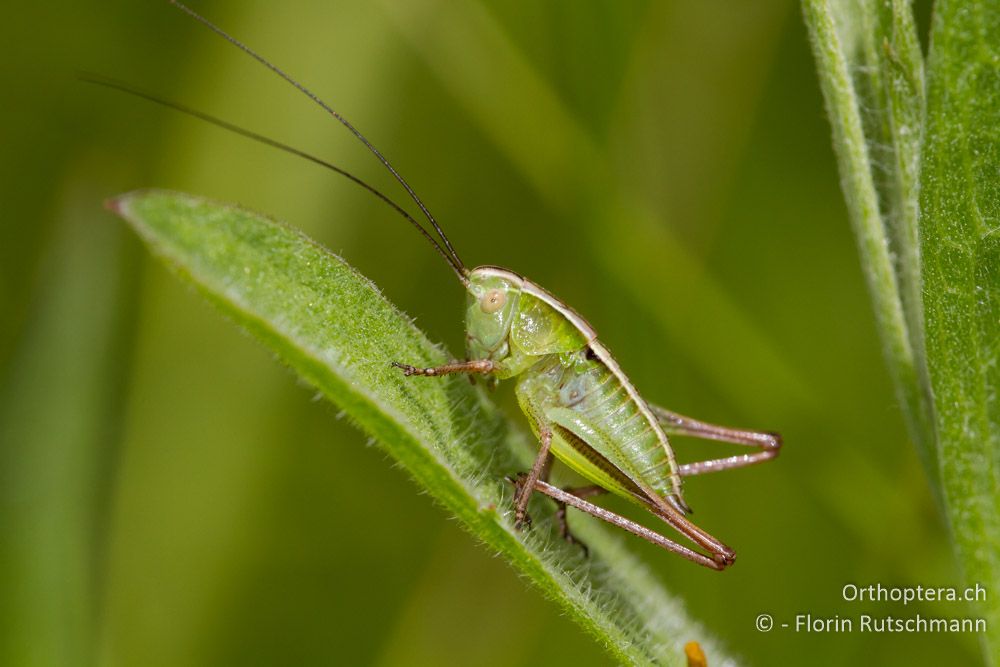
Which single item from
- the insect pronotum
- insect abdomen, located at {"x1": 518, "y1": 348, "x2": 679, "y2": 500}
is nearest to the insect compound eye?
the insect pronotum

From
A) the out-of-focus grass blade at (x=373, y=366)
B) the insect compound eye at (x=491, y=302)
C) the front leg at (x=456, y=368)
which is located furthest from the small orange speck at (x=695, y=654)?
the insect compound eye at (x=491, y=302)

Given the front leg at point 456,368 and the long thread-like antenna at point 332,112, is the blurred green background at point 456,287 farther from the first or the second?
the front leg at point 456,368

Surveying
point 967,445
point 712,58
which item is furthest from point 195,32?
point 967,445

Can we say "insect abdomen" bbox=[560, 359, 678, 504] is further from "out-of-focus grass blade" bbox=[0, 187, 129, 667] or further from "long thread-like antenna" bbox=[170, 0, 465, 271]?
"out-of-focus grass blade" bbox=[0, 187, 129, 667]

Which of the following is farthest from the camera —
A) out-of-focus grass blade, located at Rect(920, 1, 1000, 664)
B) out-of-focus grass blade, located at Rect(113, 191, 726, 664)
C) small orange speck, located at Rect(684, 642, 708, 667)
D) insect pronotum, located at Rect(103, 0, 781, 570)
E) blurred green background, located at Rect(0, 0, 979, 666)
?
blurred green background, located at Rect(0, 0, 979, 666)

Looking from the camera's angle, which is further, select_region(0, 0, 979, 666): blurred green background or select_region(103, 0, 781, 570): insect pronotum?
select_region(0, 0, 979, 666): blurred green background

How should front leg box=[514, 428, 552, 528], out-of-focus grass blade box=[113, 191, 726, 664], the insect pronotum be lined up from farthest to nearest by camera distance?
1. the insect pronotum
2. front leg box=[514, 428, 552, 528]
3. out-of-focus grass blade box=[113, 191, 726, 664]
